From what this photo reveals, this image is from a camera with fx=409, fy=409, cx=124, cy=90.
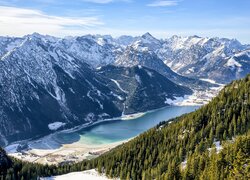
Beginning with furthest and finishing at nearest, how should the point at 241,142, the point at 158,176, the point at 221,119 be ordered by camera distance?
the point at 221,119 → the point at 158,176 → the point at 241,142

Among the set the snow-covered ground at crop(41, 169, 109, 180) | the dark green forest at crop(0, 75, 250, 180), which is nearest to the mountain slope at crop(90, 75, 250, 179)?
the dark green forest at crop(0, 75, 250, 180)

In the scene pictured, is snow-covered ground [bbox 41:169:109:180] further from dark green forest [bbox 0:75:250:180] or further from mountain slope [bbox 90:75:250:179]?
mountain slope [bbox 90:75:250:179]

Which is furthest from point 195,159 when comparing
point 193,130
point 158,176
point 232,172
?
→ point 193,130

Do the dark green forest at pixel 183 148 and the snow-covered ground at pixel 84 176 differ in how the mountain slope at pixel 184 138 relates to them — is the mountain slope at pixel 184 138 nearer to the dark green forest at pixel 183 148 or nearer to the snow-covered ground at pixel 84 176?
the dark green forest at pixel 183 148

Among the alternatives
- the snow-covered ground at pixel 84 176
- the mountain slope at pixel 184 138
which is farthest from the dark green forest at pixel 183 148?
the snow-covered ground at pixel 84 176

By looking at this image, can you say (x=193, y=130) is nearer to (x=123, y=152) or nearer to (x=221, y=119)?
(x=221, y=119)

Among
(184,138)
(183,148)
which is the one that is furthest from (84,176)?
(184,138)

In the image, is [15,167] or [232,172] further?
[15,167]

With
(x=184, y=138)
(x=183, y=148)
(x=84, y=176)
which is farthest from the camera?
(x=84, y=176)

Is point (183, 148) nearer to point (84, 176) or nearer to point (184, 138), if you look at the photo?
point (184, 138)
